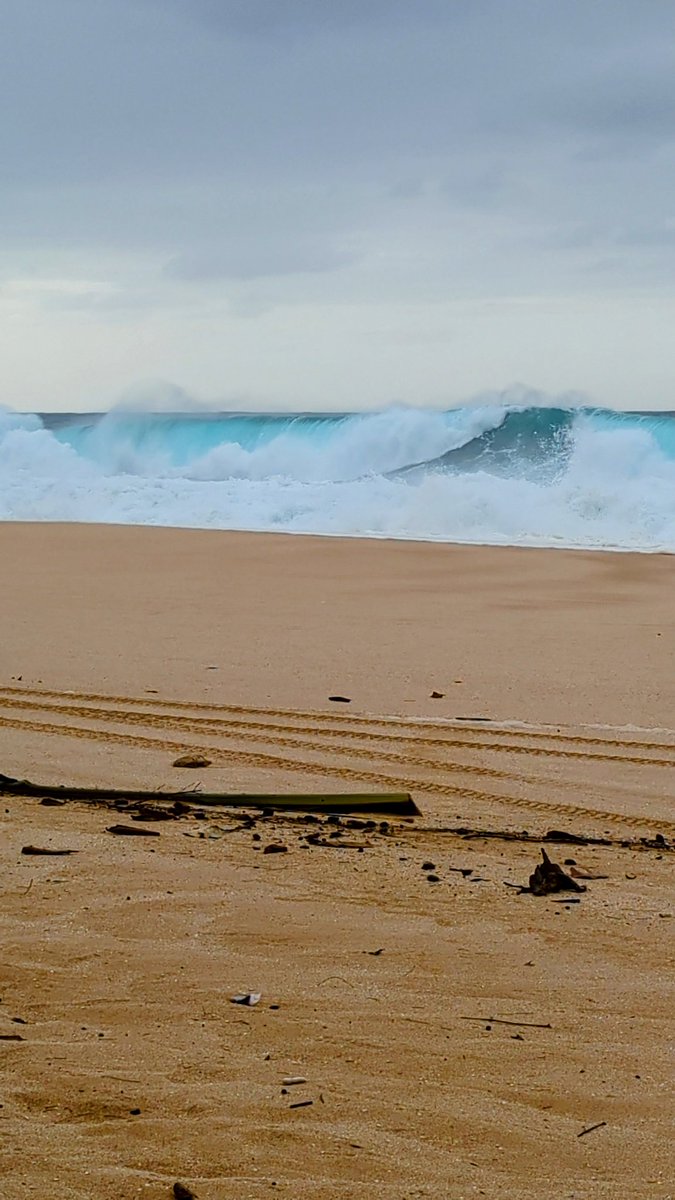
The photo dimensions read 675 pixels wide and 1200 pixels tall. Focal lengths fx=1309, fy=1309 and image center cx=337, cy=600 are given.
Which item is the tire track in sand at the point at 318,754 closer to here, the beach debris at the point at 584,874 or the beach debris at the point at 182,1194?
the beach debris at the point at 584,874

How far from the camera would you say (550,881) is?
393 cm

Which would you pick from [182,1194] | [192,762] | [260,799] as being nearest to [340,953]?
[182,1194]

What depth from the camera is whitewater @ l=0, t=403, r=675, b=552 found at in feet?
74.4

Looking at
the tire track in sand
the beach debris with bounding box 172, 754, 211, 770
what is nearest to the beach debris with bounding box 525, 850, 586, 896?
the tire track in sand

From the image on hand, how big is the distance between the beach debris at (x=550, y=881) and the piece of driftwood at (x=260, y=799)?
3.07 ft

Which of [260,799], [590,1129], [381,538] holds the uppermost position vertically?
[381,538]

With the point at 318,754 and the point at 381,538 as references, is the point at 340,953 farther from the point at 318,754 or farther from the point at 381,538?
the point at 381,538

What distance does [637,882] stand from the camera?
13.3ft

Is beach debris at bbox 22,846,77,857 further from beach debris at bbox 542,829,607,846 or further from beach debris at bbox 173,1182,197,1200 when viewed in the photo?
beach debris at bbox 173,1182,197,1200

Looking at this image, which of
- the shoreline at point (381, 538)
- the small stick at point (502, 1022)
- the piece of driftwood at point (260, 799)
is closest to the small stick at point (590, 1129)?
the small stick at point (502, 1022)

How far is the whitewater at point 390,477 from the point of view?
→ 2267 cm

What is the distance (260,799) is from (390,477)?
3042 centimetres

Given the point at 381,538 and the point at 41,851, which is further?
the point at 381,538

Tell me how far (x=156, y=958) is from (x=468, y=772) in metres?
2.58
